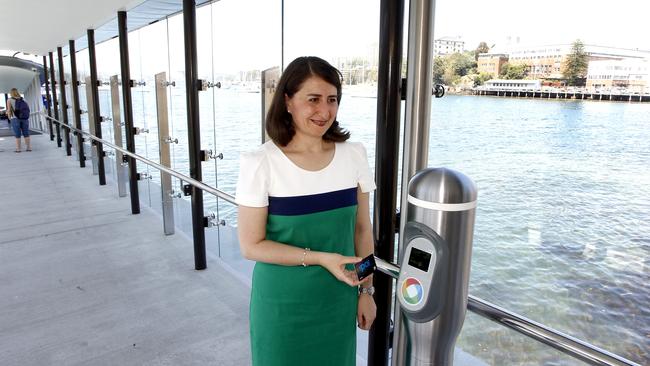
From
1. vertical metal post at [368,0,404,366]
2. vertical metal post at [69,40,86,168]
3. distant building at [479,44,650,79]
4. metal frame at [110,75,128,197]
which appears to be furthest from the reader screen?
vertical metal post at [69,40,86,168]

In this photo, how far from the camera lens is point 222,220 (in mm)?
3631

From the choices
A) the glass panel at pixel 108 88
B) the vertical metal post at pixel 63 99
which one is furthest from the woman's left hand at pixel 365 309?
the vertical metal post at pixel 63 99

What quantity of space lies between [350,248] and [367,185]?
21 centimetres

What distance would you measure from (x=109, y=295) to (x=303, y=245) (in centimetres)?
229

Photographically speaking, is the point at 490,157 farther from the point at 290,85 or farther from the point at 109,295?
the point at 109,295

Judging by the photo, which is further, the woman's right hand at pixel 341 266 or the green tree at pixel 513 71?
the green tree at pixel 513 71

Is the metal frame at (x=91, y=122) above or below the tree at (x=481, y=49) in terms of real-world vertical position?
below

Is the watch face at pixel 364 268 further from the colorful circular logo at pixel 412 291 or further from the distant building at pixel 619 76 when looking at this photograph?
the distant building at pixel 619 76

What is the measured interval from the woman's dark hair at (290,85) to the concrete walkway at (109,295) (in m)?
1.48

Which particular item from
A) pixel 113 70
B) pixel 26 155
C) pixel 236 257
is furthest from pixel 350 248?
pixel 26 155

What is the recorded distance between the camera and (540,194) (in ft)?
18.3

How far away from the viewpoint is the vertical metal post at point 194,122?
3.06 m

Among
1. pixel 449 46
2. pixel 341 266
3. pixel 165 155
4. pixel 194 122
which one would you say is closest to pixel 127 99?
pixel 165 155

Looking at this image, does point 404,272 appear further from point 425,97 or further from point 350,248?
point 425,97
